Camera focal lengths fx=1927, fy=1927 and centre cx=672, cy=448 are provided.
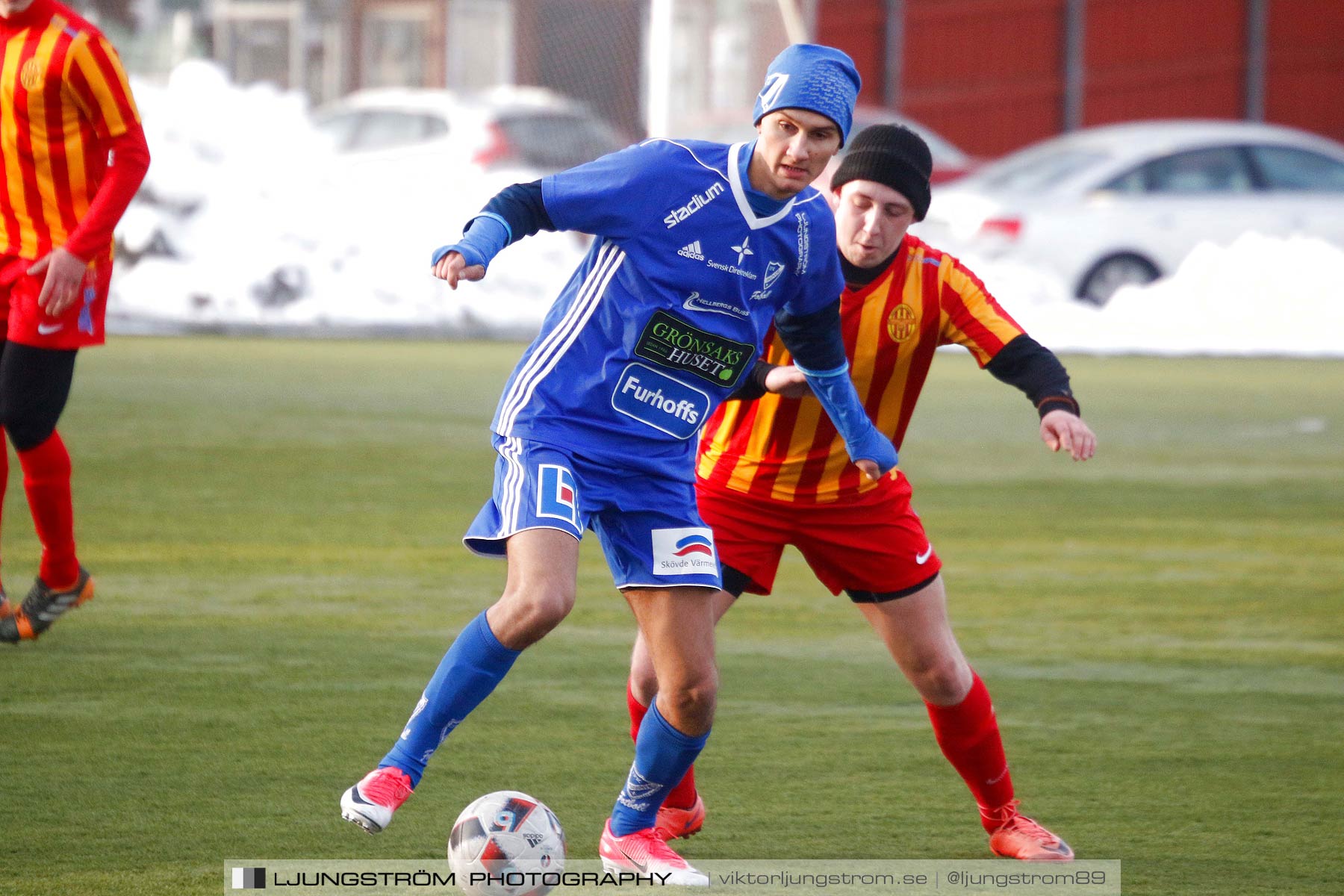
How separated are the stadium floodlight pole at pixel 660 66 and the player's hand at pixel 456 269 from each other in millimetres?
14182

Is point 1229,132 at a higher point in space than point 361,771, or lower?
lower

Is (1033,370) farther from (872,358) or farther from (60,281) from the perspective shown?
(60,281)

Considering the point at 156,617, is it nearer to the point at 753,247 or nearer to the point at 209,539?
the point at 209,539

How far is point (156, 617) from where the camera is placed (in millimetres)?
6270

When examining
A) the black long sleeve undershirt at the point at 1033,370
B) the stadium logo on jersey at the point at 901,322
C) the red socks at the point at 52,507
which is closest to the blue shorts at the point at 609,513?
the stadium logo on jersey at the point at 901,322

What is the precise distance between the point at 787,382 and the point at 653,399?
1.27 ft

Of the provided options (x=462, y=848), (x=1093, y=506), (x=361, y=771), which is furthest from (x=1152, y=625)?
(x=462, y=848)

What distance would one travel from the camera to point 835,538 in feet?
14.3

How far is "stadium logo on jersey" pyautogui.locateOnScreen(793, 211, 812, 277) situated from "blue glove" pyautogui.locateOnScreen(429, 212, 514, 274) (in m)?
0.60

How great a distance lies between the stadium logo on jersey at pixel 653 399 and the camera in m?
3.95

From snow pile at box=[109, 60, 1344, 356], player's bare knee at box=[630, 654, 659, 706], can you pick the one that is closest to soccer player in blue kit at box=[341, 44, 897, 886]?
A: player's bare knee at box=[630, 654, 659, 706]

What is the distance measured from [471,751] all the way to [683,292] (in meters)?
1.52

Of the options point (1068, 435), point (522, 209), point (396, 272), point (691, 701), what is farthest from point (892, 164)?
point (396, 272)

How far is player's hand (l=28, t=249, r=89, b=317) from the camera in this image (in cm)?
550
